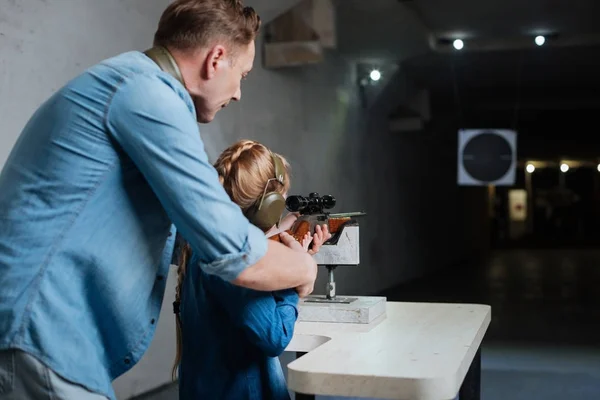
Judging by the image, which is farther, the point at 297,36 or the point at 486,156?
the point at 486,156

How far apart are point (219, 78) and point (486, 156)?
760 cm

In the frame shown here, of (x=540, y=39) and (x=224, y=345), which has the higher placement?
(x=540, y=39)

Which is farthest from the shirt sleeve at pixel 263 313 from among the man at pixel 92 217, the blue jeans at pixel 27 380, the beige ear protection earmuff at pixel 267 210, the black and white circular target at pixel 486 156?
the black and white circular target at pixel 486 156

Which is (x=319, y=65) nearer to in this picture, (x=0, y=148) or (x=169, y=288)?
(x=169, y=288)

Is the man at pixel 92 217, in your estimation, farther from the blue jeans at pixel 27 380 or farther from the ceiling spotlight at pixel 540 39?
the ceiling spotlight at pixel 540 39

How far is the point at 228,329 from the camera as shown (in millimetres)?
1465

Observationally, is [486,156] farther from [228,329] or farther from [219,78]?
[219,78]

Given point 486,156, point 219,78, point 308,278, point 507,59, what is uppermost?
point 507,59

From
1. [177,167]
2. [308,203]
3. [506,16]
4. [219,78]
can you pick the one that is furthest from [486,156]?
[177,167]

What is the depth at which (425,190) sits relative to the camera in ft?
31.0

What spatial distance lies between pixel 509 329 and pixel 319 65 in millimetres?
2393

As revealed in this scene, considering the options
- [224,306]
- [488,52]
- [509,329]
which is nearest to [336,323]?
[224,306]

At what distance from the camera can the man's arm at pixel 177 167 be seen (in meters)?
1.06

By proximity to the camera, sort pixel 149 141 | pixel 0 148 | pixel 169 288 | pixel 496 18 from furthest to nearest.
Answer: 1. pixel 496 18
2. pixel 169 288
3. pixel 0 148
4. pixel 149 141
